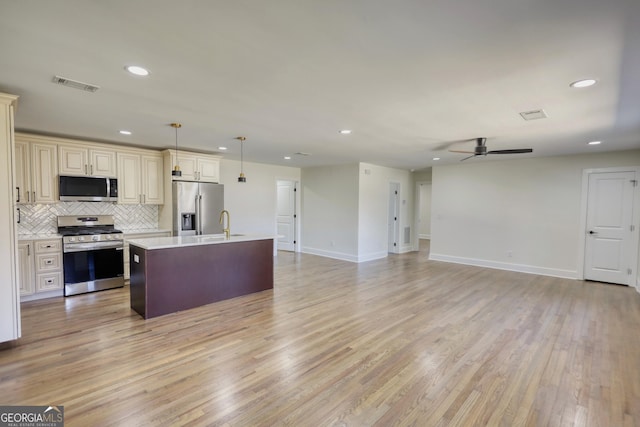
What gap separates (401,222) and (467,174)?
2.31 m

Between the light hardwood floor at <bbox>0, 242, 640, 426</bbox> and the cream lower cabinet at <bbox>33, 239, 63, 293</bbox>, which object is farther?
the cream lower cabinet at <bbox>33, 239, 63, 293</bbox>

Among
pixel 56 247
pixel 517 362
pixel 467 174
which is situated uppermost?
pixel 467 174

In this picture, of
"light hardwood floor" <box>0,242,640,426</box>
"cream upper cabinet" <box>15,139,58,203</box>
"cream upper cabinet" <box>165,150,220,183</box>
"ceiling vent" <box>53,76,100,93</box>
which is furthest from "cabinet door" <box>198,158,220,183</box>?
"ceiling vent" <box>53,76,100,93</box>

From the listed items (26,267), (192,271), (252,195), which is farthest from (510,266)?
(26,267)

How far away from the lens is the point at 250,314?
3.91 metres

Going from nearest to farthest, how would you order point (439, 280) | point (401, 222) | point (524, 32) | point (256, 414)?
point (524, 32)
point (256, 414)
point (439, 280)
point (401, 222)

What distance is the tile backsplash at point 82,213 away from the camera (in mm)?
4730

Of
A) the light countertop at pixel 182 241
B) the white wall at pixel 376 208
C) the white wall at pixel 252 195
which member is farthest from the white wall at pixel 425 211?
the light countertop at pixel 182 241

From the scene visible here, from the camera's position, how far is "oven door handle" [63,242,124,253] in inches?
181

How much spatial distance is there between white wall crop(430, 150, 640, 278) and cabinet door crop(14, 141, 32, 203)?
Result: 7979 mm

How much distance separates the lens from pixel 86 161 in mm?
4879

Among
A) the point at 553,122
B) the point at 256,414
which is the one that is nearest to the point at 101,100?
the point at 256,414

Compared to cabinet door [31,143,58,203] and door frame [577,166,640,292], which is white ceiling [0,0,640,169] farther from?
door frame [577,166,640,292]

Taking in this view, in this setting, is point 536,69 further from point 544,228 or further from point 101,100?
point 544,228
